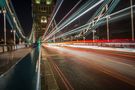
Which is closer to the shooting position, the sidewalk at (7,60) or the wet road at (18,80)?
the wet road at (18,80)

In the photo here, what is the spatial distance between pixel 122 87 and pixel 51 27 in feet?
623

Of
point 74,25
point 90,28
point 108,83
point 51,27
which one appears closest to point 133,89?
point 108,83

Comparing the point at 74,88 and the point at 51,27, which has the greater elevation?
the point at 51,27

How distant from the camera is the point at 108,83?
8.23 metres

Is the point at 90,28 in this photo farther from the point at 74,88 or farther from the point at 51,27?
the point at 51,27

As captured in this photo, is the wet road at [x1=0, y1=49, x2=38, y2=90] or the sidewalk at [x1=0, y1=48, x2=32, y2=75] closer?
the wet road at [x1=0, y1=49, x2=38, y2=90]

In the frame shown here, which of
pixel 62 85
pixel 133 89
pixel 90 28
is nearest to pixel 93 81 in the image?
pixel 62 85

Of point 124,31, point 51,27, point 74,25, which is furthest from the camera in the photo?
point 51,27

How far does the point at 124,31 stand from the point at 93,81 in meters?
63.2

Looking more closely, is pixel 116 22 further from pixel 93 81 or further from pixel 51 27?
pixel 51 27

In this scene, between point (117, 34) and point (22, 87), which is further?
point (117, 34)

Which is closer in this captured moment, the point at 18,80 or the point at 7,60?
the point at 18,80

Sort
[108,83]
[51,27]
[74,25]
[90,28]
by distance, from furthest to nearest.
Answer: [51,27] → [74,25] → [90,28] → [108,83]

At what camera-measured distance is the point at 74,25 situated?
115 metres
